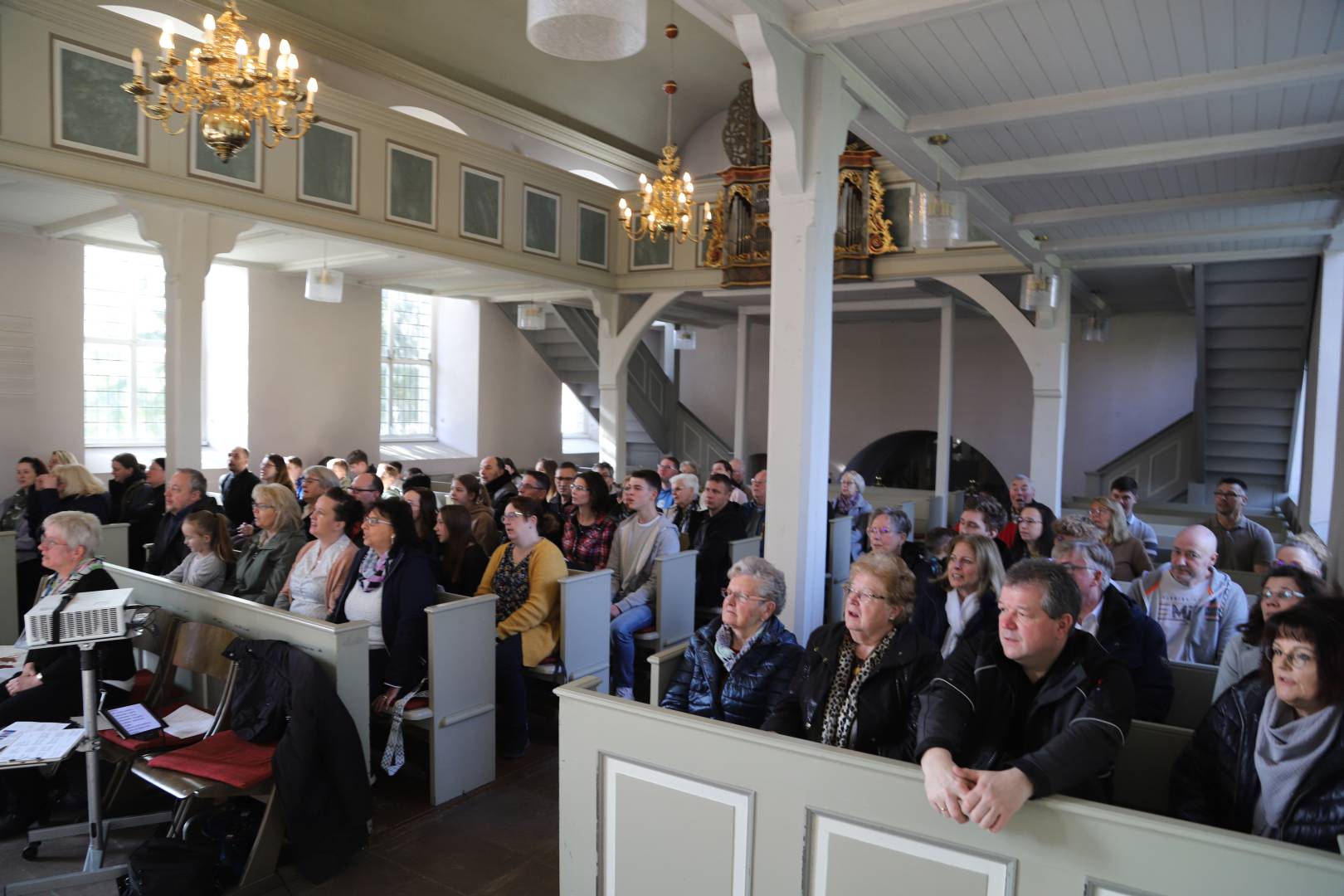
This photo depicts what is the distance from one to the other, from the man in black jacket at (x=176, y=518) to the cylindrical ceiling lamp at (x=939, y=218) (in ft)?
14.4

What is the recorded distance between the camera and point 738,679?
268cm

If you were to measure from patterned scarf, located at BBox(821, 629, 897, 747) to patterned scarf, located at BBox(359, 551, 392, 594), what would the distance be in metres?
2.20

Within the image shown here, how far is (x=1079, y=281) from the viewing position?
30.6ft

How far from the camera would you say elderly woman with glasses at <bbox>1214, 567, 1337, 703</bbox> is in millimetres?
2439

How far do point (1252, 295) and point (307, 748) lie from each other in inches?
354

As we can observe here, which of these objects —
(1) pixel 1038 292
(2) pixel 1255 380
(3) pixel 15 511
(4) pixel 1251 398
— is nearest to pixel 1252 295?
(2) pixel 1255 380

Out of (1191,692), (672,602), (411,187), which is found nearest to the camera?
(1191,692)

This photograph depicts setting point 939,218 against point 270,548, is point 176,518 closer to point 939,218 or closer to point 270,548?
point 270,548

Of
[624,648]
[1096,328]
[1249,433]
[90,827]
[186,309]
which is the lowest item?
Answer: [90,827]

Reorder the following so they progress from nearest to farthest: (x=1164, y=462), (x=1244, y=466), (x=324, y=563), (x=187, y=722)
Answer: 1. (x=187, y=722)
2. (x=324, y=563)
3. (x=1244, y=466)
4. (x=1164, y=462)

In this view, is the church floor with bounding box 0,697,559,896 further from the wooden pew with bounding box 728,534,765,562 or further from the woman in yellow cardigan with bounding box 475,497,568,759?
the wooden pew with bounding box 728,534,765,562

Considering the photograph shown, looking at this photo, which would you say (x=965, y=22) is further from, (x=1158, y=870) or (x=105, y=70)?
(x=105, y=70)

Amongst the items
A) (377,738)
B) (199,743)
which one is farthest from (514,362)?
(199,743)

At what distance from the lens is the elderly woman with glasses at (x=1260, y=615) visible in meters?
2.44
